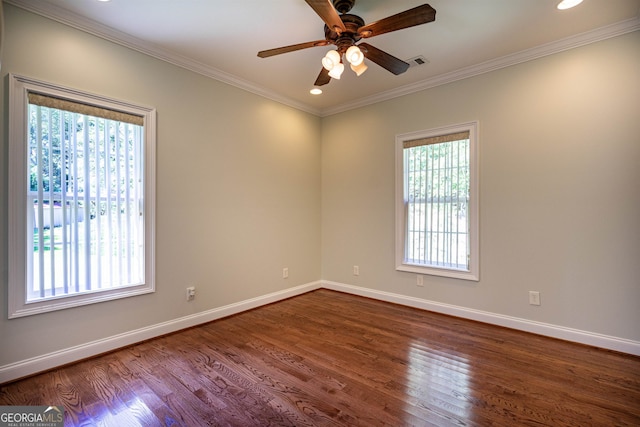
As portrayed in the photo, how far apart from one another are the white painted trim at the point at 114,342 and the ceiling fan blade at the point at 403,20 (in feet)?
9.97

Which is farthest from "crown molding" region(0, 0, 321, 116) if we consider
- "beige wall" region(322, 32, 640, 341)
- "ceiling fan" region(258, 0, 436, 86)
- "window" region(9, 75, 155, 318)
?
"beige wall" region(322, 32, 640, 341)

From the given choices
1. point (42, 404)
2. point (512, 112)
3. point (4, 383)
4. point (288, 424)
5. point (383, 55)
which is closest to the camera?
point (288, 424)

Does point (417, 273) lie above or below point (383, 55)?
below

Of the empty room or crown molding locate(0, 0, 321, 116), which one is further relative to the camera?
crown molding locate(0, 0, 321, 116)

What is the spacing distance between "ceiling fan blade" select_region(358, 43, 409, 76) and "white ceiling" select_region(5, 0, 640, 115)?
13.2 inches

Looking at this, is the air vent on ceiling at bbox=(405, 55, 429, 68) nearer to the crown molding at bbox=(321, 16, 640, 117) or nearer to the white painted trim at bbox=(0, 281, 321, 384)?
the crown molding at bbox=(321, 16, 640, 117)

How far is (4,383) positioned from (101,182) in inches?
61.1

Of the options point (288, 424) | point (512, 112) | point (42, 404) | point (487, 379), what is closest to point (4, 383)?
point (42, 404)

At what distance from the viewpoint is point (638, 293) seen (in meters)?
2.47

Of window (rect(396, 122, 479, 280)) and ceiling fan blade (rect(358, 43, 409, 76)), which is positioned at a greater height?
ceiling fan blade (rect(358, 43, 409, 76))

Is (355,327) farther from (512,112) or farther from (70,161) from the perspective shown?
(70,161)

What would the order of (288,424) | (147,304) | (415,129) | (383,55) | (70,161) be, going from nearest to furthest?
(288,424), (383,55), (70,161), (147,304), (415,129)

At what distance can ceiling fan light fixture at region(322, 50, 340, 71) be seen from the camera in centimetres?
209

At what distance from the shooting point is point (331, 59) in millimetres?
2102
